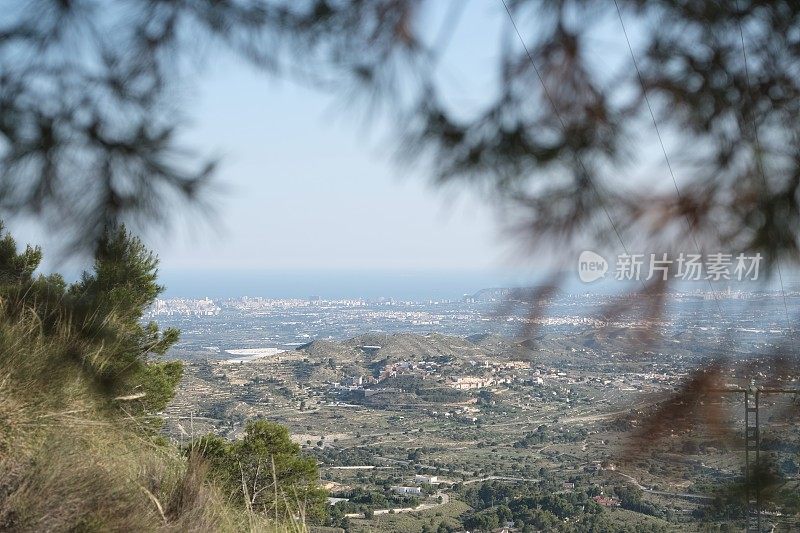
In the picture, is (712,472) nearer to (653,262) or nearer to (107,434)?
(653,262)

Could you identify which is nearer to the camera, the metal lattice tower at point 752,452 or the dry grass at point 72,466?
the metal lattice tower at point 752,452

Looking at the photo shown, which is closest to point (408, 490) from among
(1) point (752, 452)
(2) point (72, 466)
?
(2) point (72, 466)

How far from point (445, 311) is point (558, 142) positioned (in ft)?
1.42

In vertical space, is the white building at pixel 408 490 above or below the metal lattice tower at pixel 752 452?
below

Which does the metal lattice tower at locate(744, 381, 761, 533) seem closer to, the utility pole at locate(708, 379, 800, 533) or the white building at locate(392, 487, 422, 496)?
the utility pole at locate(708, 379, 800, 533)

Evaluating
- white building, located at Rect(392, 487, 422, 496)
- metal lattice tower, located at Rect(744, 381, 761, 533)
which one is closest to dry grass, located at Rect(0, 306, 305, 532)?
metal lattice tower, located at Rect(744, 381, 761, 533)

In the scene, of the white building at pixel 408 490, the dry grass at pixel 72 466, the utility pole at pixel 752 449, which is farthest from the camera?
the white building at pixel 408 490

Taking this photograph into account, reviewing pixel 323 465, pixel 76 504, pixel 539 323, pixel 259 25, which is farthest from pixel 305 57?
pixel 323 465

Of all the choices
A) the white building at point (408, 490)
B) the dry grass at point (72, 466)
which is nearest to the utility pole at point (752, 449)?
the dry grass at point (72, 466)

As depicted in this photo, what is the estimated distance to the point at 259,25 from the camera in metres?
1.45

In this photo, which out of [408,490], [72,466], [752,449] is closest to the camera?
[752,449]

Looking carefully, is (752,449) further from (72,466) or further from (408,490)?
(408,490)

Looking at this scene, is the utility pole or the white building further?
the white building

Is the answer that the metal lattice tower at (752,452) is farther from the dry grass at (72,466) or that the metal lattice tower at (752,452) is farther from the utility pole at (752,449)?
the dry grass at (72,466)
